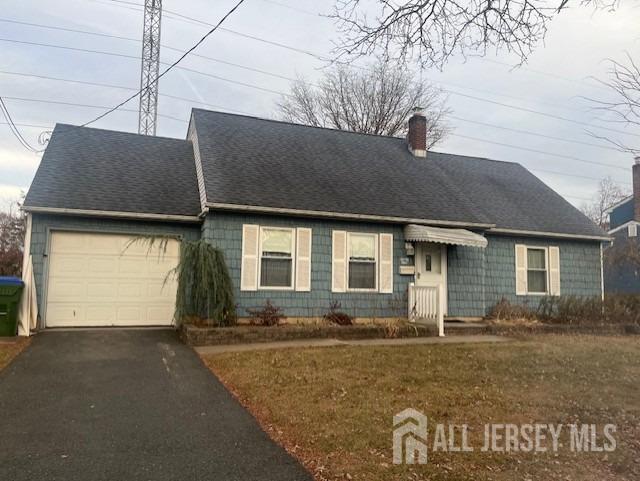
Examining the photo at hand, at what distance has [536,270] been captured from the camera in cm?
1445

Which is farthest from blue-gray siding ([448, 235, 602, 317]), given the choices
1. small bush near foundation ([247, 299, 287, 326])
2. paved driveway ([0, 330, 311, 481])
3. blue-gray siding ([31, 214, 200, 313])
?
paved driveway ([0, 330, 311, 481])

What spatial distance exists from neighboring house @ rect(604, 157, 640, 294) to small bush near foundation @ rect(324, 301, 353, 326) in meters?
20.1

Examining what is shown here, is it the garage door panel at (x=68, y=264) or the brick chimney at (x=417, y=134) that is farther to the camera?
the brick chimney at (x=417, y=134)

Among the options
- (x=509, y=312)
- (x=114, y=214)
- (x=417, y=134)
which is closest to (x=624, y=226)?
(x=417, y=134)

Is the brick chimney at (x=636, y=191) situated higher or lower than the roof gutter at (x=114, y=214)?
higher

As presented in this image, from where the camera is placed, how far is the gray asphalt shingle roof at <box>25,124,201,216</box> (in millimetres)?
10836

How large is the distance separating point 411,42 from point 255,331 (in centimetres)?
615

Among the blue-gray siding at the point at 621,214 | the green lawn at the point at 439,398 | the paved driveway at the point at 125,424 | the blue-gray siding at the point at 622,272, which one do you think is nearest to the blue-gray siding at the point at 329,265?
the green lawn at the point at 439,398

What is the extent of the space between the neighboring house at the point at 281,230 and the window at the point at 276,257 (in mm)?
33

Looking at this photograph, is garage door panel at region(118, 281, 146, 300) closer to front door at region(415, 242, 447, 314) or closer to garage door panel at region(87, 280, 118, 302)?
garage door panel at region(87, 280, 118, 302)

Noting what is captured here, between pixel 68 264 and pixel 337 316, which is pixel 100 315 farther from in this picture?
pixel 337 316

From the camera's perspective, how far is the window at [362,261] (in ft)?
39.1

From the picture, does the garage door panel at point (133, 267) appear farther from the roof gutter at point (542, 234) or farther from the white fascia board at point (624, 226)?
the white fascia board at point (624, 226)

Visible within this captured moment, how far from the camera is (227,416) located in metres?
5.17
